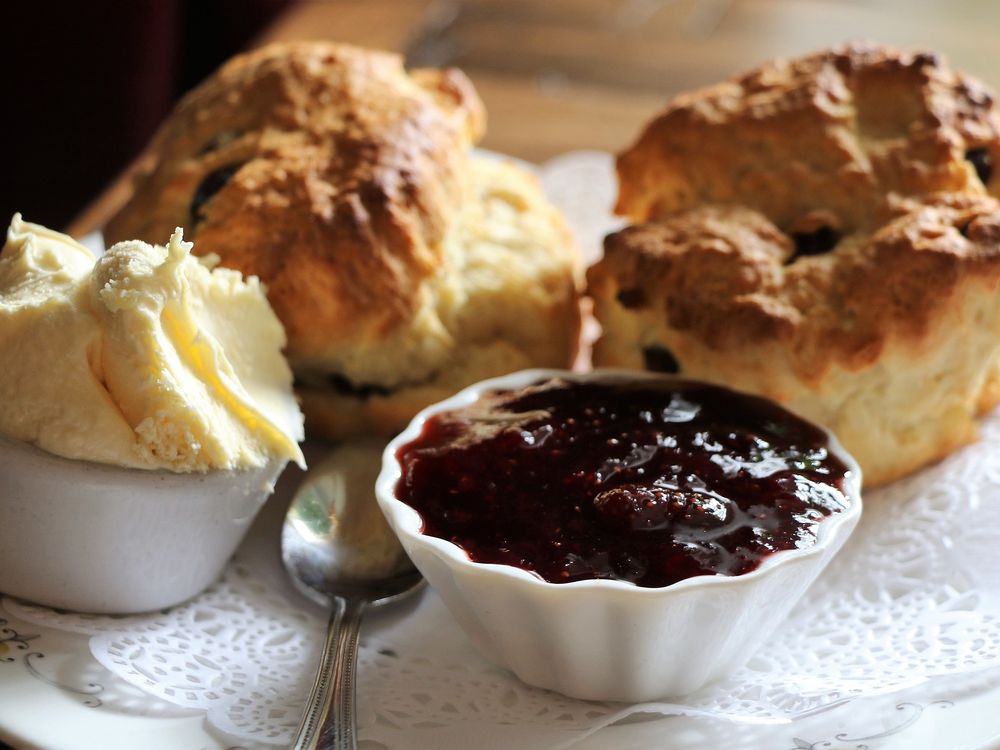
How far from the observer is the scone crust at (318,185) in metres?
2.64

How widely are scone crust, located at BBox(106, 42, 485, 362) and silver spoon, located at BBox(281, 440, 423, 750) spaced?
286mm

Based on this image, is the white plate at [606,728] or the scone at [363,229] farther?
the scone at [363,229]

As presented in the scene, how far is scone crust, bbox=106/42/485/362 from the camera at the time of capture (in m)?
2.64

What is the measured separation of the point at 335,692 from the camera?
207cm

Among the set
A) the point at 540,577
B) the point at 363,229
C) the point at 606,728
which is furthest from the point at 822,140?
the point at 606,728

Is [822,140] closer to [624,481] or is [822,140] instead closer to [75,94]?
[624,481]

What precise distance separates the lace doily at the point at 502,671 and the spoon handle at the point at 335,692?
0.06 metres

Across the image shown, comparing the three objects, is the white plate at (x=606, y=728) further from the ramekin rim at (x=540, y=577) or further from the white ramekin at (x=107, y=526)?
the ramekin rim at (x=540, y=577)

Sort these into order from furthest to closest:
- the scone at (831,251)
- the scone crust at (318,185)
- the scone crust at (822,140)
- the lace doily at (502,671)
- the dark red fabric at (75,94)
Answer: the dark red fabric at (75,94) < the scone crust at (822,140) < the scone crust at (318,185) < the scone at (831,251) < the lace doily at (502,671)

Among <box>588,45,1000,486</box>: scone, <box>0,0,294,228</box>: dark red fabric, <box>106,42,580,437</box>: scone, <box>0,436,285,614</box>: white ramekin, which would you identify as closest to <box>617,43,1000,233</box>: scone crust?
<box>588,45,1000,486</box>: scone

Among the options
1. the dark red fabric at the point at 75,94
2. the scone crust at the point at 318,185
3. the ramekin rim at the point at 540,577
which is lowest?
the dark red fabric at the point at 75,94

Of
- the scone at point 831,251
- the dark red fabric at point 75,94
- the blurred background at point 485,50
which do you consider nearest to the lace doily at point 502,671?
the scone at point 831,251

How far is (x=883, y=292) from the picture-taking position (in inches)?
99.5

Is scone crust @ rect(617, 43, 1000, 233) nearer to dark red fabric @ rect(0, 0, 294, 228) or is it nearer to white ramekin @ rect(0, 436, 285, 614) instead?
white ramekin @ rect(0, 436, 285, 614)
